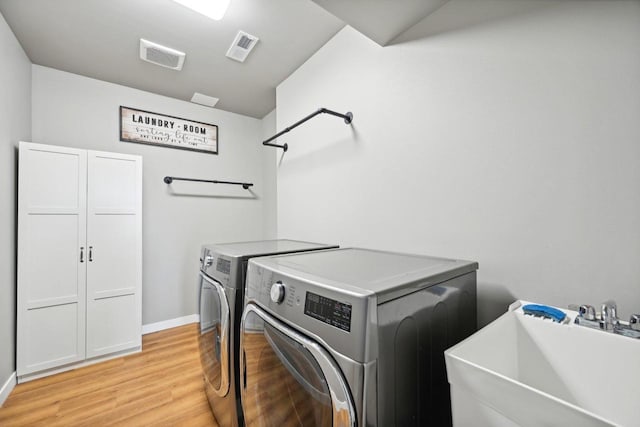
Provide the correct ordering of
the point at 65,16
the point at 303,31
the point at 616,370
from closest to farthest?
the point at 616,370 < the point at 65,16 < the point at 303,31

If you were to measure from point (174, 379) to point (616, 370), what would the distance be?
2.33m

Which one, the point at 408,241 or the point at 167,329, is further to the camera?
the point at 167,329

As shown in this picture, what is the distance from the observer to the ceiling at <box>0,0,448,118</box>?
1297 millimetres

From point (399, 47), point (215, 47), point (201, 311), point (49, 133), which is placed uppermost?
point (215, 47)

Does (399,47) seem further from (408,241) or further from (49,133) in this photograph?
(49,133)

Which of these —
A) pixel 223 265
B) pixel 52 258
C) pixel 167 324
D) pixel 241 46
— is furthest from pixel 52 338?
pixel 241 46

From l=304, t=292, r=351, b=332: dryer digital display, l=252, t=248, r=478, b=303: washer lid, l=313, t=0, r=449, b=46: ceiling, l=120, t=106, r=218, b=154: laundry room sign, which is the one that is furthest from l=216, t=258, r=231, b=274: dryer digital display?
l=120, t=106, r=218, b=154: laundry room sign

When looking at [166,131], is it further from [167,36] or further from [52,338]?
[52,338]

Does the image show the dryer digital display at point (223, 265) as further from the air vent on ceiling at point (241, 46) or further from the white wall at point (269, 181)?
the white wall at point (269, 181)

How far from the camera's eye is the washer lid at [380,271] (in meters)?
0.69

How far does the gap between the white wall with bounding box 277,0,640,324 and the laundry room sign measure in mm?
2096

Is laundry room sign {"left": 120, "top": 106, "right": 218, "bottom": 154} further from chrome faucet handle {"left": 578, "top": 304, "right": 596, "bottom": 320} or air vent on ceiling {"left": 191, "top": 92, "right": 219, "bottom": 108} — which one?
chrome faucet handle {"left": 578, "top": 304, "right": 596, "bottom": 320}

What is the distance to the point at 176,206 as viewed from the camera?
113 inches

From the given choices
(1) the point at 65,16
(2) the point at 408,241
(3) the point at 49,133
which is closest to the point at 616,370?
(2) the point at 408,241
